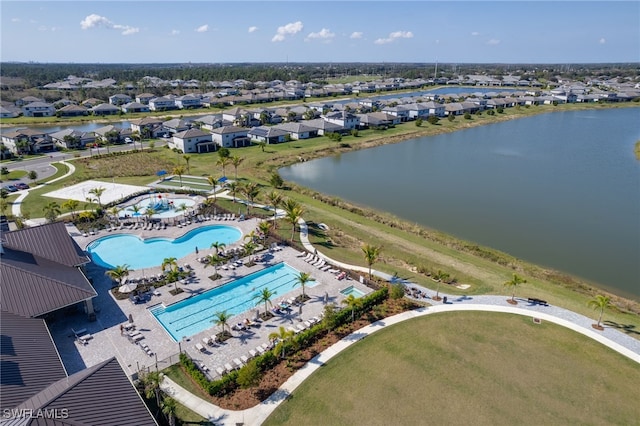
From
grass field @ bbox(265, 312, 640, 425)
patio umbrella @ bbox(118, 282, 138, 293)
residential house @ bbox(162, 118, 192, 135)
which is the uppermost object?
residential house @ bbox(162, 118, 192, 135)

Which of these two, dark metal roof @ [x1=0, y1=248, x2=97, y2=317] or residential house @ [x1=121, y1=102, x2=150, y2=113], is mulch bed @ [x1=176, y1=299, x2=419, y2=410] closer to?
dark metal roof @ [x1=0, y1=248, x2=97, y2=317]

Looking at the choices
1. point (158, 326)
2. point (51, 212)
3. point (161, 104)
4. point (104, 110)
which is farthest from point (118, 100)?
point (158, 326)

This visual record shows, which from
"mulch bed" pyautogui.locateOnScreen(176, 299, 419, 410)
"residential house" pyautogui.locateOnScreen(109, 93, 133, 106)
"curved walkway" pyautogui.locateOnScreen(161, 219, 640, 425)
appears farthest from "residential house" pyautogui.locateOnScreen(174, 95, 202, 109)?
"mulch bed" pyautogui.locateOnScreen(176, 299, 419, 410)

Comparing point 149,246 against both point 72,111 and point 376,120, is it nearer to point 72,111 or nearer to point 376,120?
point 376,120

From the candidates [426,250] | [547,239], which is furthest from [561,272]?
[426,250]

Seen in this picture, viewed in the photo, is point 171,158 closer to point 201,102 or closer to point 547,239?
point 547,239

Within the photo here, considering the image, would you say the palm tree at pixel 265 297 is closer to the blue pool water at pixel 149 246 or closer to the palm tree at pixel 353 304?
the palm tree at pixel 353 304

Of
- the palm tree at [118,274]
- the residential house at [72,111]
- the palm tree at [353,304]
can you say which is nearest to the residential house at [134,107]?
the residential house at [72,111]
